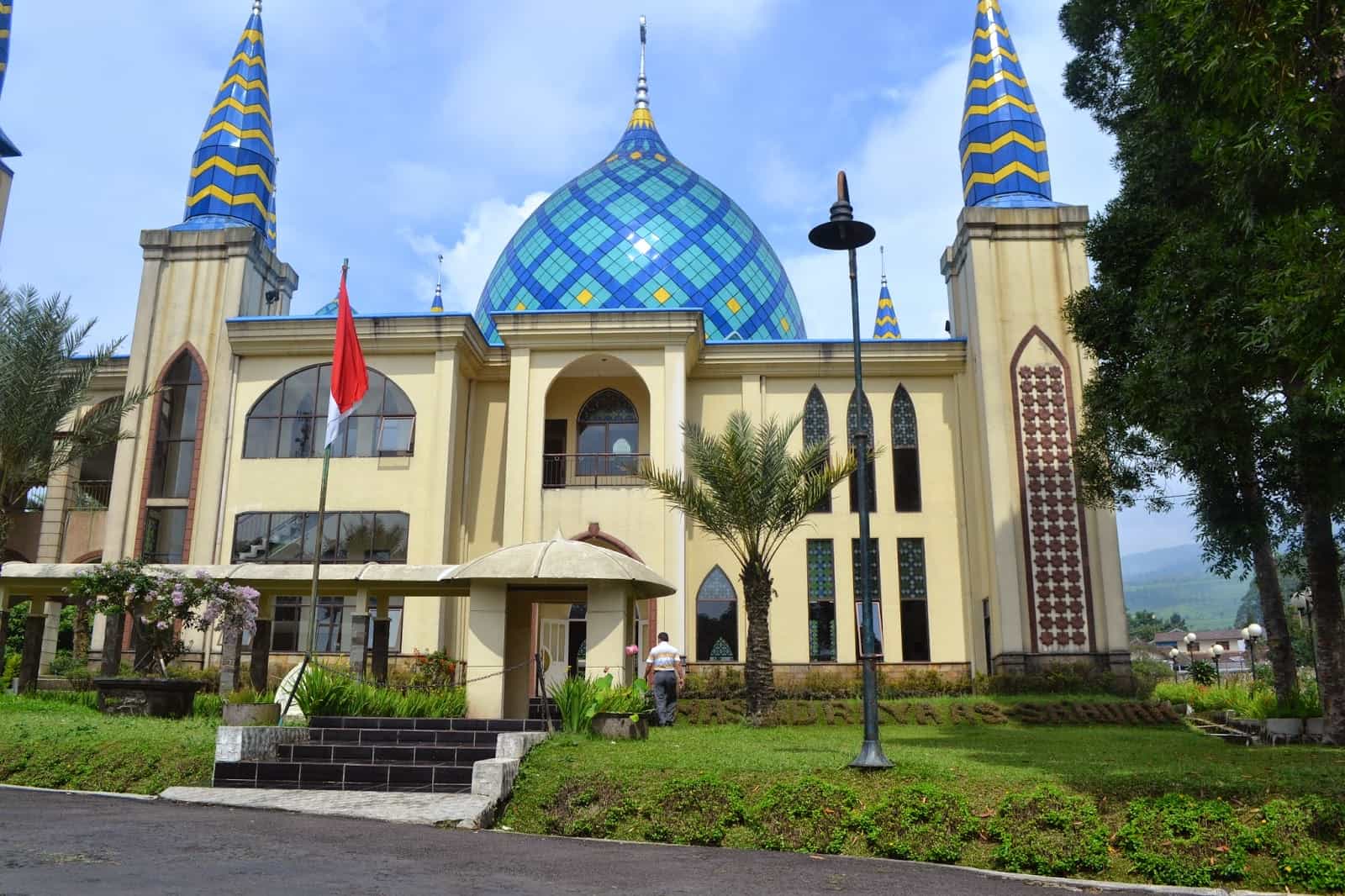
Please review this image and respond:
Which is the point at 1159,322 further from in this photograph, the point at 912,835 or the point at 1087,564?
the point at 1087,564

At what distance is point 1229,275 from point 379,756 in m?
9.58

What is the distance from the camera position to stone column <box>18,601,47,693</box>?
15.2 meters

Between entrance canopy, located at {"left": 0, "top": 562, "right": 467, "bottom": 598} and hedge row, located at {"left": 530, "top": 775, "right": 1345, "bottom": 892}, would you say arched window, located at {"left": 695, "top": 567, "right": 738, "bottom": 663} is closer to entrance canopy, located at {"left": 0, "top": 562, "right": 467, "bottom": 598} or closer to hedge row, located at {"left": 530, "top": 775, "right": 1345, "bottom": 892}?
entrance canopy, located at {"left": 0, "top": 562, "right": 467, "bottom": 598}

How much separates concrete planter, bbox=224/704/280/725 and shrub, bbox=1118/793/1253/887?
332 inches

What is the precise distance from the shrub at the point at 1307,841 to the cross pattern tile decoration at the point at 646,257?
18.5 metres

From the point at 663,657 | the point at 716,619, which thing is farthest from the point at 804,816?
A: the point at 716,619

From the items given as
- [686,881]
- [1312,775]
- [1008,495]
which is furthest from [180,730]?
[1008,495]

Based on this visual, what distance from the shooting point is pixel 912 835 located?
699 centimetres

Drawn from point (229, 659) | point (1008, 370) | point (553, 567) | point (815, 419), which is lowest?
point (229, 659)

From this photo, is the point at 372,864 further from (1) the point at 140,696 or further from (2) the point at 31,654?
(2) the point at 31,654

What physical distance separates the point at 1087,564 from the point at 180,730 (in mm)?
15398

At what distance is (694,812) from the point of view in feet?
24.9

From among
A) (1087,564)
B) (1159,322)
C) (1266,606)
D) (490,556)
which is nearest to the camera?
(1159,322)

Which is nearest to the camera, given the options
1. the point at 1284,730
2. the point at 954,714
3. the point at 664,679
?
the point at 664,679
